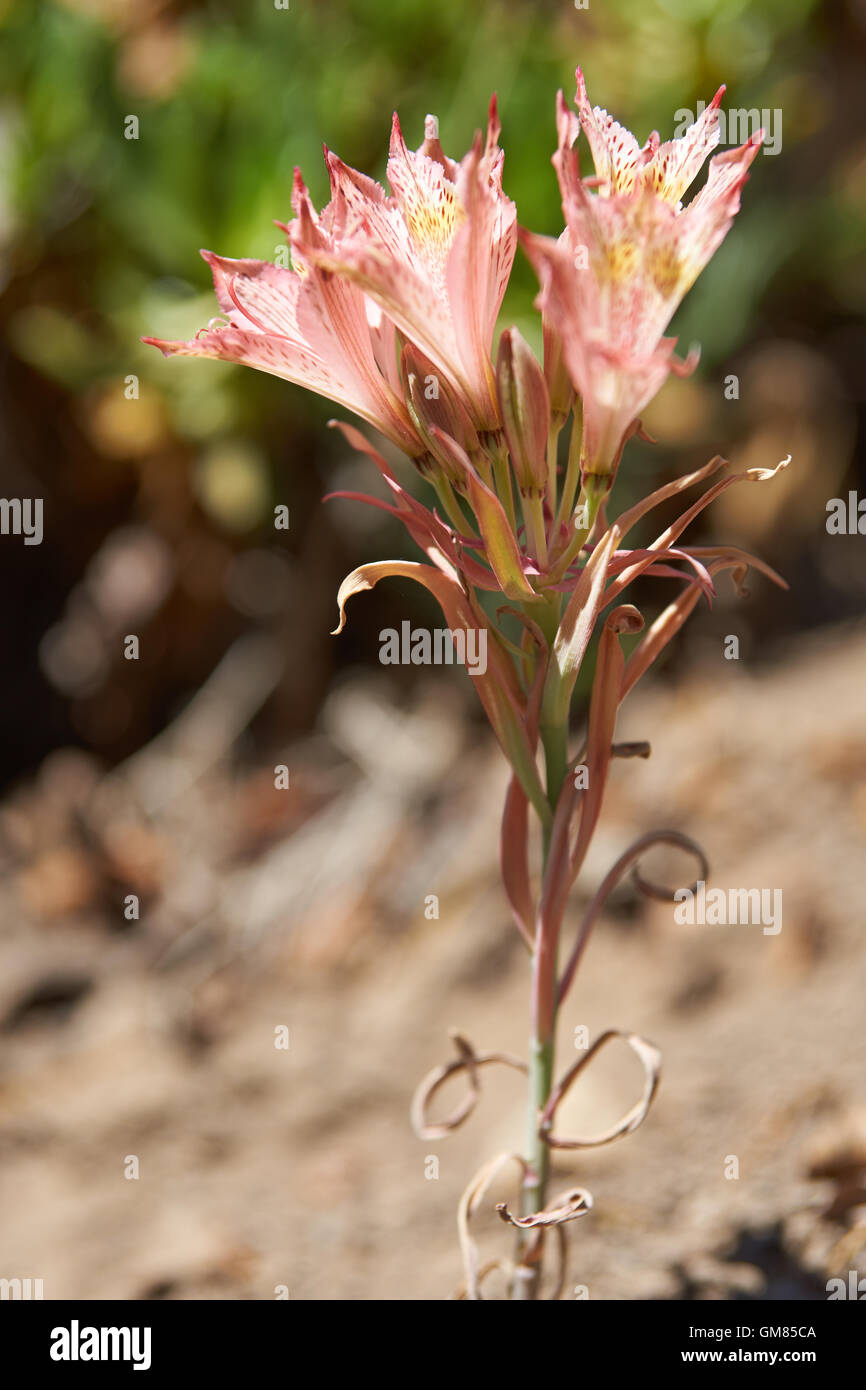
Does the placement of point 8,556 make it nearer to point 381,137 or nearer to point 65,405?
point 65,405

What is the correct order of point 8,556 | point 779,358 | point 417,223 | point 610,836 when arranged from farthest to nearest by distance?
point 8,556 < point 779,358 < point 610,836 < point 417,223

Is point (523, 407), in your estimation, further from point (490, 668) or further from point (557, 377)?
point (490, 668)

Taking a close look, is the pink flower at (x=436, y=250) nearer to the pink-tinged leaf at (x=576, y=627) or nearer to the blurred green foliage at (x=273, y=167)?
the pink-tinged leaf at (x=576, y=627)

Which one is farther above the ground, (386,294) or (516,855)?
(386,294)

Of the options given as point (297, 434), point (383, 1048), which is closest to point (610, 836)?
point (383, 1048)

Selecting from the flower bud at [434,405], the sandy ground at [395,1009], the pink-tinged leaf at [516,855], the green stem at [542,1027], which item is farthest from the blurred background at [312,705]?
the flower bud at [434,405]

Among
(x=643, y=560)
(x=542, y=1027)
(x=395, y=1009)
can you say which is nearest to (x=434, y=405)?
(x=643, y=560)

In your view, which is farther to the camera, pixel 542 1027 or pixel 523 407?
pixel 542 1027
